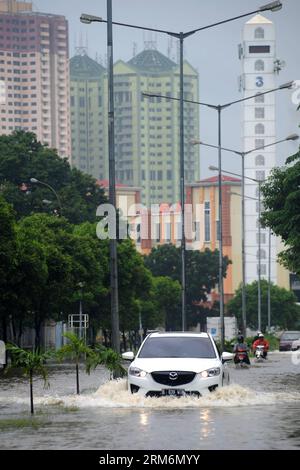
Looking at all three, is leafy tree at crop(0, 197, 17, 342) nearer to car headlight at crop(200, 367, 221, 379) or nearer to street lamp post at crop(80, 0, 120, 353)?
street lamp post at crop(80, 0, 120, 353)

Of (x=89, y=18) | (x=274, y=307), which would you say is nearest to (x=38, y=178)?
(x=89, y=18)

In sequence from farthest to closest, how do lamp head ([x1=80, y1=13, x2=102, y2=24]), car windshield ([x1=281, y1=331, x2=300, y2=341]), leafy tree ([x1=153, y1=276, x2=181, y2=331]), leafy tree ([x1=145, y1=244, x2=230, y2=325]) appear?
leafy tree ([x1=145, y1=244, x2=230, y2=325])
leafy tree ([x1=153, y1=276, x2=181, y2=331])
car windshield ([x1=281, y1=331, x2=300, y2=341])
lamp head ([x1=80, y1=13, x2=102, y2=24])

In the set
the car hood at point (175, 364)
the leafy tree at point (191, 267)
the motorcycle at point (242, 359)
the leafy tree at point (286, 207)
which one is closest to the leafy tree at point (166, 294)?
the leafy tree at point (191, 267)

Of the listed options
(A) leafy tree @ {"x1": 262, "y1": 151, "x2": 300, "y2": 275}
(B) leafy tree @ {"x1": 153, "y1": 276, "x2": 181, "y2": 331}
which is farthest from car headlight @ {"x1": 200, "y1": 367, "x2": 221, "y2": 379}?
(B) leafy tree @ {"x1": 153, "y1": 276, "x2": 181, "y2": 331}

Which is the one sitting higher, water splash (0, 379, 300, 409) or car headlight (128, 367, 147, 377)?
car headlight (128, 367, 147, 377)

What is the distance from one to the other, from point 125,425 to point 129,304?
68351 millimetres

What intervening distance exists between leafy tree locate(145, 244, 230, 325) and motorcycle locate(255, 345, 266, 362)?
9441 cm

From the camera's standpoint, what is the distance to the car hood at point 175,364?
84.0 feet

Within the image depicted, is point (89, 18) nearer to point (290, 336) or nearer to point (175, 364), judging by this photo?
point (175, 364)

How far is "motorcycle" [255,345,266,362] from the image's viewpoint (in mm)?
62841

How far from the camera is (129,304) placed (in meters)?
88.9

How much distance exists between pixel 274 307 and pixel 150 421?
149090 millimetres

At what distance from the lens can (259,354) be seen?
207 feet

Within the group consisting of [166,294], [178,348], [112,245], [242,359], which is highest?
[112,245]
